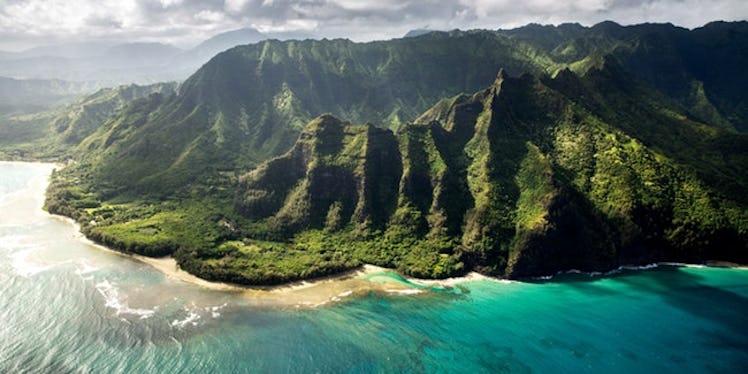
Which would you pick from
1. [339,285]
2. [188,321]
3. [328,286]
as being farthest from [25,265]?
[339,285]

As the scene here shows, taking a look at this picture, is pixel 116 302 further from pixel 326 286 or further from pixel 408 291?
pixel 408 291

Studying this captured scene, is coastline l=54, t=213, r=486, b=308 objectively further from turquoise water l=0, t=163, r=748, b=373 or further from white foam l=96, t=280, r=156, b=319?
white foam l=96, t=280, r=156, b=319

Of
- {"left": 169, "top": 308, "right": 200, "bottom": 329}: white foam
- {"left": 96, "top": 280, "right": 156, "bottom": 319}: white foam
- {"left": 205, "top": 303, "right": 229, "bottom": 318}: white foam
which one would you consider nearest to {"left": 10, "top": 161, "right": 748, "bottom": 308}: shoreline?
{"left": 205, "top": 303, "right": 229, "bottom": 318}: white foam

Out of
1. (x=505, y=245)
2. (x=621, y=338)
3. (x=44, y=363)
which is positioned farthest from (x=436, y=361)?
(x=44, y=363)

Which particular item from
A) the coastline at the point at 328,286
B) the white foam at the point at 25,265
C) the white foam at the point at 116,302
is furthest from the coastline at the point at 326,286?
the white foam at the point at 25,265

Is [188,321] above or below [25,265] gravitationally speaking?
below

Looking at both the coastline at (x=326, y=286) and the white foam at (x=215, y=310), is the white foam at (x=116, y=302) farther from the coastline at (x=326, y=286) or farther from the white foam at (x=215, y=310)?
the coastline at (x=326, y=286)

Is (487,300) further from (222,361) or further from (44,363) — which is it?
(44,363)

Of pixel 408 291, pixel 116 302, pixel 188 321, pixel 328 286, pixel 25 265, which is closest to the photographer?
pixel 188 321
